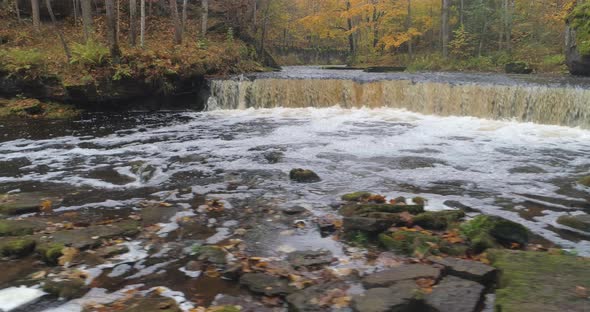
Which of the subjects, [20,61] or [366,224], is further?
[20,61]

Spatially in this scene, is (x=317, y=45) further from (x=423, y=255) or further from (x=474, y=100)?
(x=423, y=255)

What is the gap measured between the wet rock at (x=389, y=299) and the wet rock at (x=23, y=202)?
5.25m

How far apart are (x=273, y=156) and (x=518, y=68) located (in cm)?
1966

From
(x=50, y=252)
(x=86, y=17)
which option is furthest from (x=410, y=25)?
(x=50, y=252)

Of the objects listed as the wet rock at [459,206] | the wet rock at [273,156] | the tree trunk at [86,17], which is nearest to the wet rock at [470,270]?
the wet rock at [459,206]

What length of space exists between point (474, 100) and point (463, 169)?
23.6 feet

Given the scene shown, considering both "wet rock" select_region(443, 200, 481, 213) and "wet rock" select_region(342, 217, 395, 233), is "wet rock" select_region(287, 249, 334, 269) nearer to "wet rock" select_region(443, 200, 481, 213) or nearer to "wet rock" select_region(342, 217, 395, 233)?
"wet rock" select_region(342, 217, 395, 233)

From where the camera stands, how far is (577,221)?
5602mm

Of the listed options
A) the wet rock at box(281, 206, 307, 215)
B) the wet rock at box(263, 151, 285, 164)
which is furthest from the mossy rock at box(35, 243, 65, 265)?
the wet rock at box(263, 151, 285, 164)

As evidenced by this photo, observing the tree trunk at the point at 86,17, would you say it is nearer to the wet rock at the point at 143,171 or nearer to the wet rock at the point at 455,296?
the wet rock at the point at 143,171

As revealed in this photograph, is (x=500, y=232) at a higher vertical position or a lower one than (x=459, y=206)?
higher

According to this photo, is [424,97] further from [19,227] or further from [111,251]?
[19,227]

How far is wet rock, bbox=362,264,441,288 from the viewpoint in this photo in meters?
3.95

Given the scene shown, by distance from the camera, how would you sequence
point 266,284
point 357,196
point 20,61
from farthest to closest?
point 20,61 → point 357,196 → point 266,284
